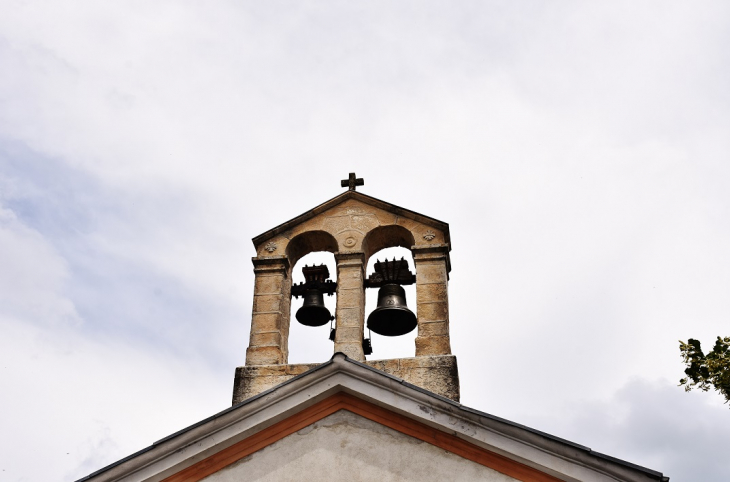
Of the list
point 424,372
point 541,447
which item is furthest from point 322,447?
point 424,372

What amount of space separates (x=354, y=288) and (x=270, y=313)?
3.20ft

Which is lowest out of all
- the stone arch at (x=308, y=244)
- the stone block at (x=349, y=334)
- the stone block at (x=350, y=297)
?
the stone block at (x=349, y=334)

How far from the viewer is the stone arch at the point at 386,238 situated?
8.94 meters

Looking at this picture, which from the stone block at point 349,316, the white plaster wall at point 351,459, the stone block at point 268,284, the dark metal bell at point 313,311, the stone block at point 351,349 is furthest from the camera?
the dark metal bell at point 313,311

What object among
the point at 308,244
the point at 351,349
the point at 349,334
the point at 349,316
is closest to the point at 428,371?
the point at 351,349

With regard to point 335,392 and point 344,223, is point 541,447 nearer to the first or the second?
A: point 335,392

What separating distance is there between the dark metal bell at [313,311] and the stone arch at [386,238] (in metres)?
0.73

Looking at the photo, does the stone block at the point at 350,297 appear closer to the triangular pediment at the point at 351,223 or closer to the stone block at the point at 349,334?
the stone block at the point at 349,334

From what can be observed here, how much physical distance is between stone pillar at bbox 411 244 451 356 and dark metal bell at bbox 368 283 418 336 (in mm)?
314

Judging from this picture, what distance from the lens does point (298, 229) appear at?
9133 mm

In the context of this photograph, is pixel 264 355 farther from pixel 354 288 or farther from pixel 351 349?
pixel 354 288

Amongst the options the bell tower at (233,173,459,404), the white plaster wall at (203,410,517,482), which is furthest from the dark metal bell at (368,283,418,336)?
the white plaster wall at (203,410,517,482)

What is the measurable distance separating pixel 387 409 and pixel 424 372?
6.15 feet

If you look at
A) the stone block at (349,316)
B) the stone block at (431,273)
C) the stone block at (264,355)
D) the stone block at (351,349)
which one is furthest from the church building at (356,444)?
the stone block at (431,273)
